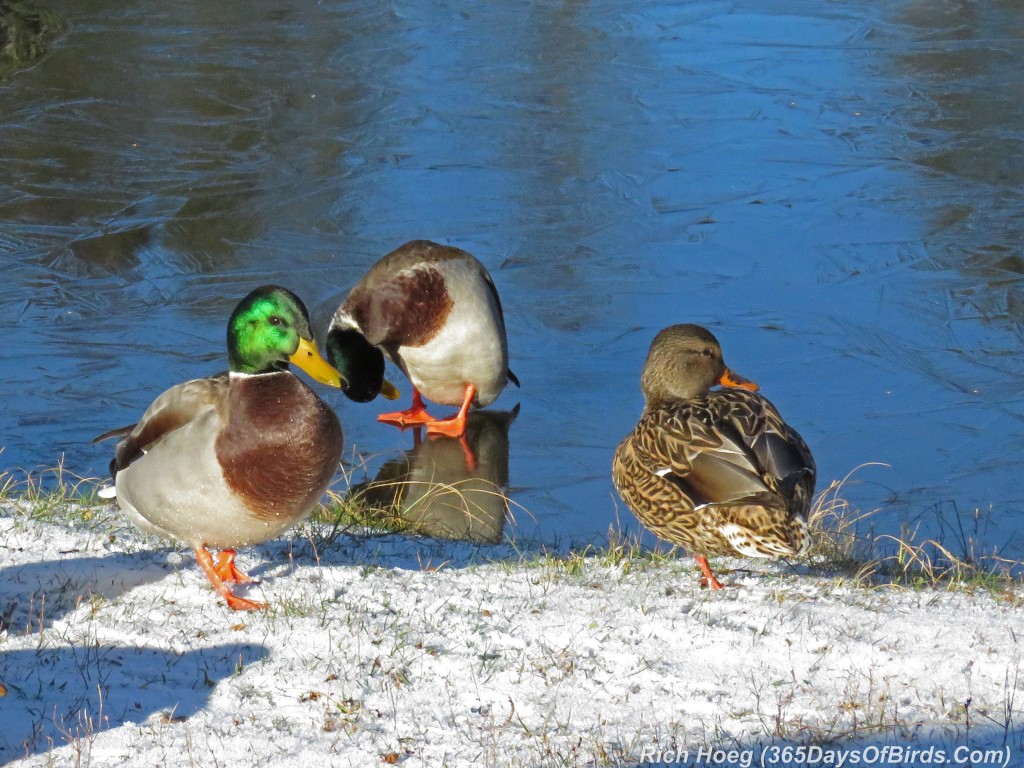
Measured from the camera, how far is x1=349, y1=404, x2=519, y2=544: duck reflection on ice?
15.9 ft

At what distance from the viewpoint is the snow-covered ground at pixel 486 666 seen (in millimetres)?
2945

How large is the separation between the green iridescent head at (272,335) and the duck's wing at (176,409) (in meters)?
0.15

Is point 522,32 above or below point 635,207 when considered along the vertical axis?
above

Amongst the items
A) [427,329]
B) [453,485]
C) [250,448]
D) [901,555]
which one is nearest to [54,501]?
[250,448]

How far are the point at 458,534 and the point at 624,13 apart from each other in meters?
7.58

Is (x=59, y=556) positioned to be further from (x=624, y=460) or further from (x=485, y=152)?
(x=485, y=152)

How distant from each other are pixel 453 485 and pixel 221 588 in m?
1.78

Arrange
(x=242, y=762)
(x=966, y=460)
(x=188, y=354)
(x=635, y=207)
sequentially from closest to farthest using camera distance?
(x=242, y=762) → (x=966, y=460) → (x=188, y=354) → (x=635, y=207)

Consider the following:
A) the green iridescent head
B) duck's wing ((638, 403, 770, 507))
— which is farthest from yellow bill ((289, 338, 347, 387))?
duck's wing ((638, 403, 770, 507))

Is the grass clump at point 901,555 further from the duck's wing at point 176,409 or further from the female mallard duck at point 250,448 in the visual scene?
the duck's wing at point 176,409

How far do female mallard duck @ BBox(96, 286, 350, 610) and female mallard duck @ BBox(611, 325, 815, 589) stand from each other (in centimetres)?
88

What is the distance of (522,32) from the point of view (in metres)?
11.0

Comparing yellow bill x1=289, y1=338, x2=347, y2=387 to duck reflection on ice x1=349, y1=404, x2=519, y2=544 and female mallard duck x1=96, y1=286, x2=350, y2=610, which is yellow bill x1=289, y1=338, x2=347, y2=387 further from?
duck reflection on ice x1=349, y1=404, x2=519, y2=544

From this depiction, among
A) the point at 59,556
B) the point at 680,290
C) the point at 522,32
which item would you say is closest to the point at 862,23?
the point at 522,32
